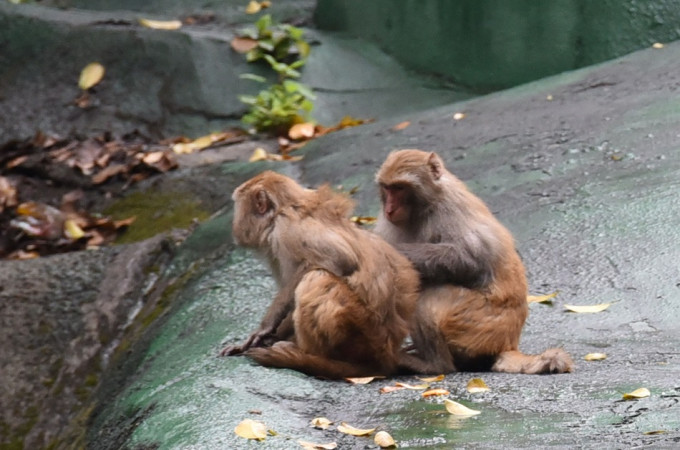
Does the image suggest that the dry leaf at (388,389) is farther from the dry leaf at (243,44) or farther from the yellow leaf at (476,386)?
the dry leaf at (243,44)

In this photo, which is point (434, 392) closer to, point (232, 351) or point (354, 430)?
point (354, 430)

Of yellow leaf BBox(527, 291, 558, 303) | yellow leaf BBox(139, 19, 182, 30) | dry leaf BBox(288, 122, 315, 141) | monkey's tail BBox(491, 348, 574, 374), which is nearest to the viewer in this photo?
monkey's tail BBox(491, 348, 574, 374)

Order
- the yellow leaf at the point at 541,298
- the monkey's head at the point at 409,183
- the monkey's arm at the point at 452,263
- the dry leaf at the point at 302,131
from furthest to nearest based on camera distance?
the dry leaf at the point at 302,131
the yellow leaf at the point at 541,298
the monkey's head at the point at 409,183
the monkey's arm at the point at 452,263

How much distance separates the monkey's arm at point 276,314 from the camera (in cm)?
512

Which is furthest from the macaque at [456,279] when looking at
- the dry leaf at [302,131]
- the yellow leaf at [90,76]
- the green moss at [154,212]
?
the yellow leaf at [90,76]

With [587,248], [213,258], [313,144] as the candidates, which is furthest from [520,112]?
[213,258]

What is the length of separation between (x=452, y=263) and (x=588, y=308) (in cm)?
149

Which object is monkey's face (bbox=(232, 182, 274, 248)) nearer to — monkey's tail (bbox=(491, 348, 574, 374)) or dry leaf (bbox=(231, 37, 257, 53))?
monkey's tail (bbox=(491, 348, 574, 374))

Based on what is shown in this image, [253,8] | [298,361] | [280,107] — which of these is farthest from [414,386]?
[253,8]

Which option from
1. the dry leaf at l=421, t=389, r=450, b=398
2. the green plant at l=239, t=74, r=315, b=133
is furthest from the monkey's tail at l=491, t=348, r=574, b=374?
the green plant at l=239, t=74, r=315, b=133

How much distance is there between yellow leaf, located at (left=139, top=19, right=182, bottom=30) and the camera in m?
12.7

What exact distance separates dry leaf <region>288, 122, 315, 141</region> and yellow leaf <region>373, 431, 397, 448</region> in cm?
748

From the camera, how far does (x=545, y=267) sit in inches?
280

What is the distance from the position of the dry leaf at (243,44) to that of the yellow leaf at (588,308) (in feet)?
22.5
